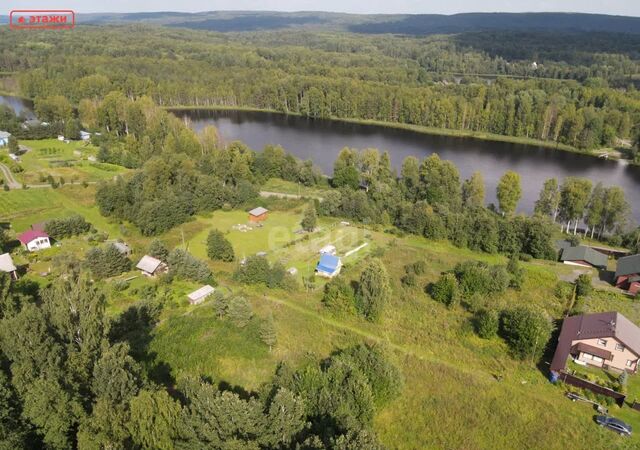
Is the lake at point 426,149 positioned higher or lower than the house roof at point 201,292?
lower

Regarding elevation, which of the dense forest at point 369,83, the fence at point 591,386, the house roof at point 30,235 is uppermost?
the dense forest at point 369,83

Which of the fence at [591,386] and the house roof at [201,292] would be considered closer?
the fence at [591,386]

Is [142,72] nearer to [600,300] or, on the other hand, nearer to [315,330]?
[315,330]

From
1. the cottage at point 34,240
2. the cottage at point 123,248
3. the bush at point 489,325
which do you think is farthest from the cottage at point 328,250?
the cottage at point 34,240

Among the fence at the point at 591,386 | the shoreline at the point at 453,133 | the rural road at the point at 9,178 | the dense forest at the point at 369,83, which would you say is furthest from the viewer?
the dense forest at the point at 369,83

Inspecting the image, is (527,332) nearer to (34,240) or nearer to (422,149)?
(34,240)

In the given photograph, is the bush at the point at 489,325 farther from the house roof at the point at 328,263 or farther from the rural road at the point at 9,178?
the rural road at the point at 9,178

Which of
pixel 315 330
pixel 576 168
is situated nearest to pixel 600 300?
pixel 315 330
